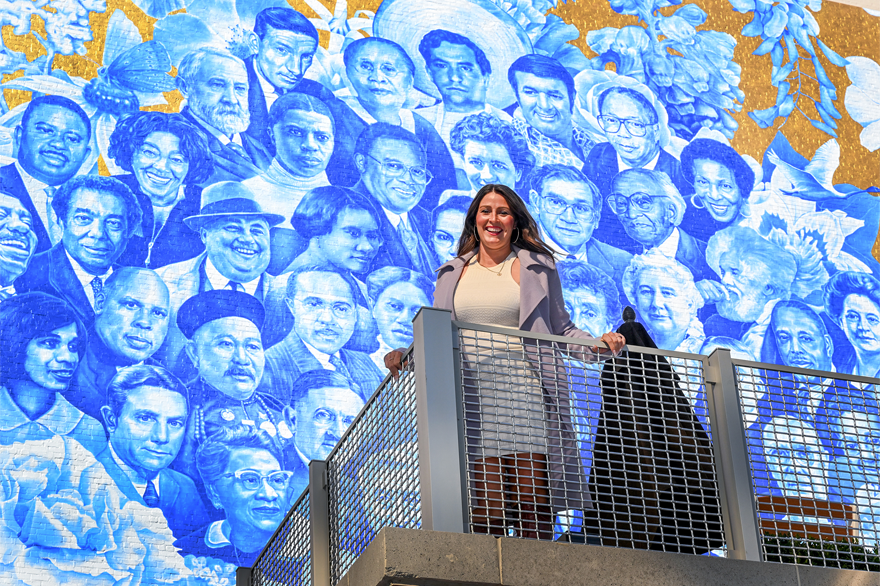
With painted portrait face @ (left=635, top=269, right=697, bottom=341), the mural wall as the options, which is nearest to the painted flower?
the mural wall

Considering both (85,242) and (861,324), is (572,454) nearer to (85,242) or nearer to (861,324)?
(85,242)

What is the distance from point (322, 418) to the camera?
7441 mm

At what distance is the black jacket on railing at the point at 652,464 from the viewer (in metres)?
3.50

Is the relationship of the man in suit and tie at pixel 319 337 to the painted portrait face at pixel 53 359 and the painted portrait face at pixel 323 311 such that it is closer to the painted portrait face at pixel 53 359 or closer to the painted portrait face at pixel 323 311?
the painted portrait face at pixel 323 311

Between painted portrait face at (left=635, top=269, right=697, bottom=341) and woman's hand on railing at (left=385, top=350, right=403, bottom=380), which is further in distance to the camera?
painted portrait face at (left=635, top=269, right=697, bottom=341)

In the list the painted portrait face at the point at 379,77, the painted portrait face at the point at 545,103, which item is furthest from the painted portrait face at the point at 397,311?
the painted portrait face at the point at 545,103

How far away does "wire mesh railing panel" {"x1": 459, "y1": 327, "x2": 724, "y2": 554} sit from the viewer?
340cm

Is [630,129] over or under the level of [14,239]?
over

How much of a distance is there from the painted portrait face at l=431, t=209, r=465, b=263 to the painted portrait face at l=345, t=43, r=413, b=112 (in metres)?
0.86

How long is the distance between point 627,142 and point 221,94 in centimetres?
301

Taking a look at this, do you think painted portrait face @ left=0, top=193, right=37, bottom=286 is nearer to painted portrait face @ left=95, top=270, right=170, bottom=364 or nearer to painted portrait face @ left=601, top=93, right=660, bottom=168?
painted portrait face @ left=95, top=270, right=170, bottom=364

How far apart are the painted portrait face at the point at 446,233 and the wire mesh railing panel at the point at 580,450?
446cm

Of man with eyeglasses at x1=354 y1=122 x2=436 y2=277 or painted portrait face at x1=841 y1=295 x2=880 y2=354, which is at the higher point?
man with eyeglasses at x1=354 y1=122 x2=436 y2=277

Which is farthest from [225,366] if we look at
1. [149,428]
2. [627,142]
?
[627,142]
